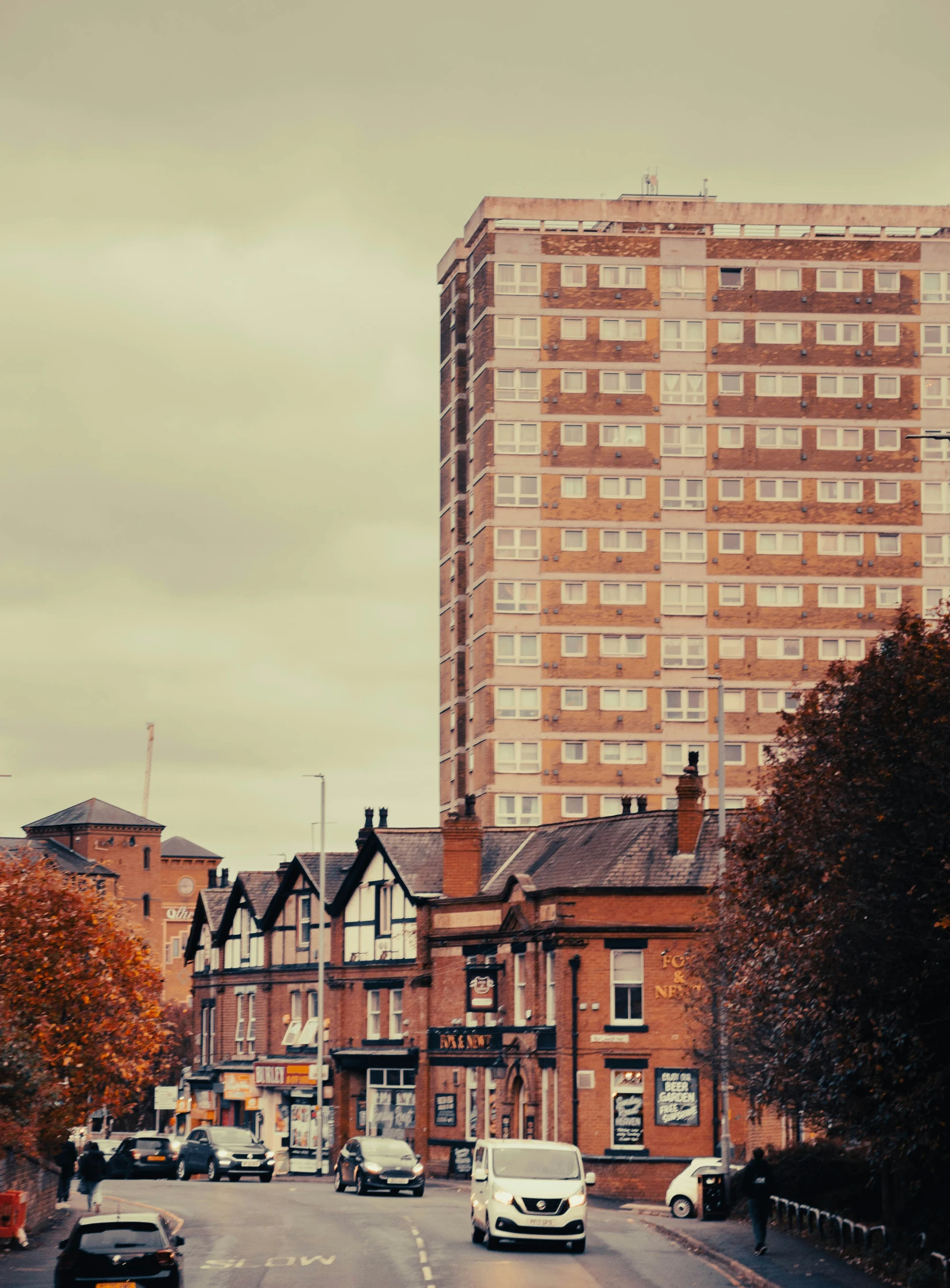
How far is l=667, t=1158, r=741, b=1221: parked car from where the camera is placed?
4241 centimetres

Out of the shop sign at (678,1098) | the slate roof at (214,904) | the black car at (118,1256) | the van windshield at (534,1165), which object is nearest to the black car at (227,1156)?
the shop sign at (678,1098)

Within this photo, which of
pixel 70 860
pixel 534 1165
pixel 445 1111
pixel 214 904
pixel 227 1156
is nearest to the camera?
pixel 534 1165

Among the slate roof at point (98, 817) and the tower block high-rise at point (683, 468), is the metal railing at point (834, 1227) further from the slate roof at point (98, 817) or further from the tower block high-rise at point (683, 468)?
the slate roof at point (98, 817)

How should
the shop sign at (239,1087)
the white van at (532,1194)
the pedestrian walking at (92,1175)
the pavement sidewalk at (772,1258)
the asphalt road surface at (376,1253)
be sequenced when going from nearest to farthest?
the pavement sidewalk at (772,1258)
the asphalt road surface at (376,1253)
the white van at (532,1194)
the pedestrian walking at (92,1175)
the shop sign at (239,1087)

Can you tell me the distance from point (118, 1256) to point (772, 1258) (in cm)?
1181

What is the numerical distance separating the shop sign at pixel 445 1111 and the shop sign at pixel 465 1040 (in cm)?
157

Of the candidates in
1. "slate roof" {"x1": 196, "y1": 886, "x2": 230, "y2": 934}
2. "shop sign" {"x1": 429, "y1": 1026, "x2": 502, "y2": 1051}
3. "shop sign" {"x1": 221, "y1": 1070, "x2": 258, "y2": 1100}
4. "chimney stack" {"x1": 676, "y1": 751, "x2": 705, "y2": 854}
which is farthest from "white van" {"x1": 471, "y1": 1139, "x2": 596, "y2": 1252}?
"slate roof" {"x1": 196, "y1": 886, "x2": 230, "y2": 934}

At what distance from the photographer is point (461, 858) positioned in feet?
204

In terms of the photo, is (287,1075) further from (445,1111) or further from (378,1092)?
(445,1111)

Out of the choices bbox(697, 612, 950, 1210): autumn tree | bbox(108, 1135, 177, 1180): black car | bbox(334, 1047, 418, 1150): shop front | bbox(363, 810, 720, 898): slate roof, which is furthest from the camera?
bbox(334, 1047, 418, 1150): shop front

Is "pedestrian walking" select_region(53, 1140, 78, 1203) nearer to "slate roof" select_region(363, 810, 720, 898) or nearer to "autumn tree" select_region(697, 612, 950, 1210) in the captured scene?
"slate roof" select_region(363, 810, 720, 898)

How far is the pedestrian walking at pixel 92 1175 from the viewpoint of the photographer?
36781mm

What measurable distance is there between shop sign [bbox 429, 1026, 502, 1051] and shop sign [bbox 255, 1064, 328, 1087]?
7976 mm

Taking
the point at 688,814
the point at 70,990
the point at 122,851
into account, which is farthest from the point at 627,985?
the point at 122,851
